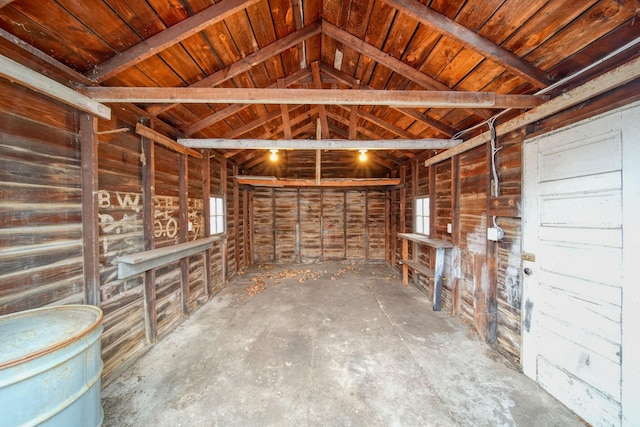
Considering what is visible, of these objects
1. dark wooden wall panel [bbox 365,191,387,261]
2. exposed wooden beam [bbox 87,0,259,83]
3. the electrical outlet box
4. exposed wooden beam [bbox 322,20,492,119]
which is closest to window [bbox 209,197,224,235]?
exposed wooden beam [bbox 87,0,259,83]

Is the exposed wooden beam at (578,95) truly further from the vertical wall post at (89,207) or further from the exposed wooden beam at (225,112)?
the vertical wall post at (89,207)

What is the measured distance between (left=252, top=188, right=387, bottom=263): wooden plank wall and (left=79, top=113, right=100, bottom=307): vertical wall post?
5.29 m

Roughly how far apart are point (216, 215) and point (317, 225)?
3.37m

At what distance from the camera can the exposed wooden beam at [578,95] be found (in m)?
1.60

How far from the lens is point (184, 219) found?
3688 mm

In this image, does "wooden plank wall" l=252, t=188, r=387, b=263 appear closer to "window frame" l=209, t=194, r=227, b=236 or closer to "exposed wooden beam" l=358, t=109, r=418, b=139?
"window frame" l=209, t=194, r=227, b=236

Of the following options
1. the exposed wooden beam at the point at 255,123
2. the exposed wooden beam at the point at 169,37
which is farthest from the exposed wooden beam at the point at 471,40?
the exposed wooden beam at the point at 255,123

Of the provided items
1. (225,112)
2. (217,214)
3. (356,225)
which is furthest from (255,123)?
(356,225)

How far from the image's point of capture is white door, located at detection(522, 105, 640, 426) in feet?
5.49

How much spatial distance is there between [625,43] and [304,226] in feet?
22.1

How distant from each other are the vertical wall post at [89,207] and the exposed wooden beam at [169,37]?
48 centimetres

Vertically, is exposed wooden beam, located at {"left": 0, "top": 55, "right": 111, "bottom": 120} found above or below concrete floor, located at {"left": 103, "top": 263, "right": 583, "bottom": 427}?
above

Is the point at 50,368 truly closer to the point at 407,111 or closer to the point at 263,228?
the point at 407,111

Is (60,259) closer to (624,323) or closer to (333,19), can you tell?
(333,19)
